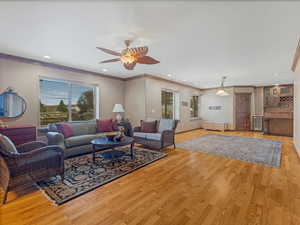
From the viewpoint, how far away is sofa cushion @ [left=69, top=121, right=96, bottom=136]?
3.92 meters

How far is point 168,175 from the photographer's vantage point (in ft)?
8.36

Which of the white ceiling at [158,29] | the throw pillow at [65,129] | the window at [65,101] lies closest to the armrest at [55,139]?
the throw pillow at [65,129]

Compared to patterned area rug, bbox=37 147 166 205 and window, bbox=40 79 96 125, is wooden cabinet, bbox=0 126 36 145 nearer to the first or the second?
window, bbox=40 79 96 125

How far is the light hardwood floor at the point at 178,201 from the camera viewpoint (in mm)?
1531

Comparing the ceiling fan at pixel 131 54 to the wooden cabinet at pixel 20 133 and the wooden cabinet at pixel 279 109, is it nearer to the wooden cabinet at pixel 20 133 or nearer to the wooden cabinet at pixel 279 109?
the wooden cabinet at pixel 20 133

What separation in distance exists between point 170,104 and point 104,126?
356cm

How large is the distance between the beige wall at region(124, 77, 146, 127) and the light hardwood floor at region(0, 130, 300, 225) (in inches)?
117

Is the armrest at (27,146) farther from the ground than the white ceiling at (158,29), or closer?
closer

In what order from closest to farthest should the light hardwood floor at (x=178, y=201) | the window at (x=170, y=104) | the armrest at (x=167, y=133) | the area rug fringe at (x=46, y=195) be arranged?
the light hardwood floor at (x=178, y=201) → the area rug fringe at (x=46, y=195) → the armrest at (x=167, y=133) → the window at (x=170, y=104)

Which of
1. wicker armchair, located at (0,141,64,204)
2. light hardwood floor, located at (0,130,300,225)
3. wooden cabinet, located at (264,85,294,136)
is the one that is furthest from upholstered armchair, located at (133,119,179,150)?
wooden cabinet, located at (264,85,294,136)

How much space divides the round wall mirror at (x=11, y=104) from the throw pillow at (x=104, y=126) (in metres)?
1.92

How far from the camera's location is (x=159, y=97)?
5906 mm

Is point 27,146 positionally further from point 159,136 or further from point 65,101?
point 159,136

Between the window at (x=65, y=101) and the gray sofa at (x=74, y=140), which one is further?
the window at (x=65, y=101)
